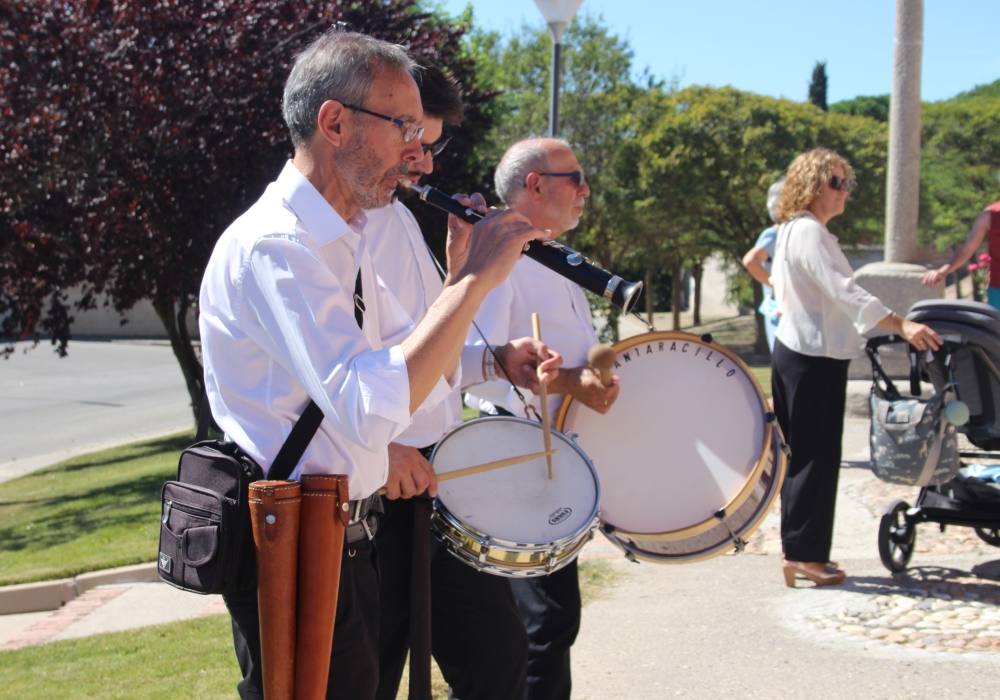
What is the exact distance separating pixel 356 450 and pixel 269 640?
0.40m

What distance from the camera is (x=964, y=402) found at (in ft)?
18.4

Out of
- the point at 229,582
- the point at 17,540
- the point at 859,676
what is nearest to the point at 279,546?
the point at 229,582

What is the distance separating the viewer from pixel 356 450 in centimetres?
234

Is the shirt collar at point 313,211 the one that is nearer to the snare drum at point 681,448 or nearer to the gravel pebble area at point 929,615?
the snare drum at point 681,448

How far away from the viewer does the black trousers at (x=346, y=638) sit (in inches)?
93.3

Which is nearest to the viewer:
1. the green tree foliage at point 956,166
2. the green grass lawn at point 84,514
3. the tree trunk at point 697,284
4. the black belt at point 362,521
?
the black belt at point 362,521

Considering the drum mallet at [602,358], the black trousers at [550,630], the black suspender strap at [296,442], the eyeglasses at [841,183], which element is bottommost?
the black trousers at [550,630]

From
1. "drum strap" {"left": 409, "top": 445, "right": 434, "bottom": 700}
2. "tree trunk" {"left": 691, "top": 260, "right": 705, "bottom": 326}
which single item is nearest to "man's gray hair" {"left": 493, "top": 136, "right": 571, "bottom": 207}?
"drum strap" {"left": 409, "top": 445, "right": 434, "bottom": 700}

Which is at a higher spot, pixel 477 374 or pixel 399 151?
pixel 399 151

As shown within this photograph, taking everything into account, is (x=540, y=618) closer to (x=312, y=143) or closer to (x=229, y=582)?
(x=229, y=582)

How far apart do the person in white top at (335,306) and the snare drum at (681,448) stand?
120 cm

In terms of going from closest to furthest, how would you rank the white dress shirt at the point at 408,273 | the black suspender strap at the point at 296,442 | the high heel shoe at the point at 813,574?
the black suspender strap at the point at 296,442 → the white dress shirt at the point at 408,273 → the high heel shoe at the point at 813,574

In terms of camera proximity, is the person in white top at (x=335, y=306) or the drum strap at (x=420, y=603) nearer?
the person in white top at (x=335, y=306)

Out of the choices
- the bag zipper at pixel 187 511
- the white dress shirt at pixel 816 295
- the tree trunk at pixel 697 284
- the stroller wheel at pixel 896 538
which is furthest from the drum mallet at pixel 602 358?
the tree trunk at pixel 697 284
